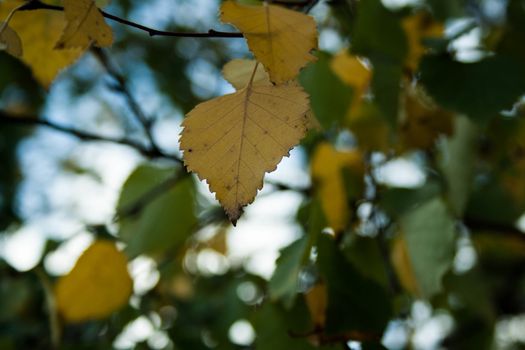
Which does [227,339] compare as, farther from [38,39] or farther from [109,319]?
[38,39]

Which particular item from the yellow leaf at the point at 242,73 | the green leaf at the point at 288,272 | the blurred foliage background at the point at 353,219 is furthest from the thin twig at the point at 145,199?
the yellow leaf at the point at 242,73

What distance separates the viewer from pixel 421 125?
0.79 metres

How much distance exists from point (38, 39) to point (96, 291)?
327 mm

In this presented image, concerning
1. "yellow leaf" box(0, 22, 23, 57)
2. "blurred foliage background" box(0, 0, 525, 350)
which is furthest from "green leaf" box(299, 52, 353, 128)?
"yellow leaf" box(0, 22, 23, 57)

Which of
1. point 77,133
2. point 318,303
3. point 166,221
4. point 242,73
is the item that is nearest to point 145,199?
point 166,221

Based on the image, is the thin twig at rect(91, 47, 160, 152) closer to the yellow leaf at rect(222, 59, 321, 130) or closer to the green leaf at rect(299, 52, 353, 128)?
the green leaf at rect(299, 52, 353, 128)

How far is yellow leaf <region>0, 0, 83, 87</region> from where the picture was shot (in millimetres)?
498

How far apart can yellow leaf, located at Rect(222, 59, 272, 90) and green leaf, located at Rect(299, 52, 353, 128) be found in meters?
0.27

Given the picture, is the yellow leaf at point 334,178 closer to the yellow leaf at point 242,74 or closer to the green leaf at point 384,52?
the green leaf at point 384,52

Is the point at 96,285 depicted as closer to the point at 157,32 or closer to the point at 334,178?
the point at 334,178

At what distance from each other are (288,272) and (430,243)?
207 millimetres

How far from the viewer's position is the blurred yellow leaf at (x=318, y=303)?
54 cm

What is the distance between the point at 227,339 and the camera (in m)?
0.95

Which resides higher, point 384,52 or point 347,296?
point 384,52
